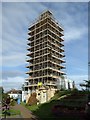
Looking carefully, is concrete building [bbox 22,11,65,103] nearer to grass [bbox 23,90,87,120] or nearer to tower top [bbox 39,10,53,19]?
tower top [bbox 39,10,53,19]

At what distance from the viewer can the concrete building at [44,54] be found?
71.6 m

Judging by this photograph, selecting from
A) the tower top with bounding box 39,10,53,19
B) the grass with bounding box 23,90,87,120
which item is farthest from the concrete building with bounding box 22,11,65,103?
the grass with bounding box 23,90,87,120

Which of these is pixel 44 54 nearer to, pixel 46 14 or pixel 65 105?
pixel 46 14

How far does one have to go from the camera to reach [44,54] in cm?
7300

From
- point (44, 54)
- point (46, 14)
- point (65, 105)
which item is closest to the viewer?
point (65, 105)

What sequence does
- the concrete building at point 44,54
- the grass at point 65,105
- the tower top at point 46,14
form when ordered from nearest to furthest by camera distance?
the grass at point 65,105 → the concrete building at point 44,54 → the tower top at point 46,14

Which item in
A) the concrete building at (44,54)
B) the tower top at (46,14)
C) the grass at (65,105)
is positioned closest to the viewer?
the grass at (65,105)

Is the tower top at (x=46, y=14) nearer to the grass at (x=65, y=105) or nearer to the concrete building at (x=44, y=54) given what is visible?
the concrete building at (x=44, y=54)

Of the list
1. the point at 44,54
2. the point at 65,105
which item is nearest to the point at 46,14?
the point at 44,54

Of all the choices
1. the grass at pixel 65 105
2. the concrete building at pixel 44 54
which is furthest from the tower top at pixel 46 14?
the grass at pixel 65 105

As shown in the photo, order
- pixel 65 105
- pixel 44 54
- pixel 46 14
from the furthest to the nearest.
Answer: pixel 46 14 < pixel 44 54 < pixel 65 105

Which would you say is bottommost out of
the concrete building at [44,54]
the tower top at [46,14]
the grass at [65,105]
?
the grass at [65,105]

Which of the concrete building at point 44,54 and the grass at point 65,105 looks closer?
the grass at point 65,105

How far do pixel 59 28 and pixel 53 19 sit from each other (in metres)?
5.17
